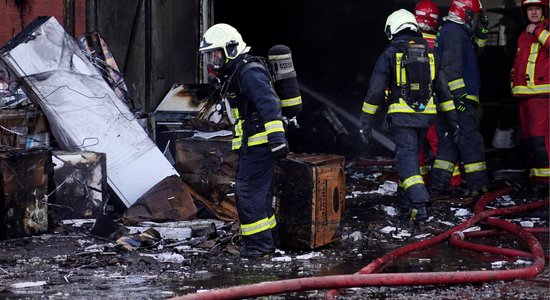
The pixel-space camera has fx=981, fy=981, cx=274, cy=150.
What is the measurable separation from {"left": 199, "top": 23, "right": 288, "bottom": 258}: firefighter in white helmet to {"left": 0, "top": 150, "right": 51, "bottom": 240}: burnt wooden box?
1.93m

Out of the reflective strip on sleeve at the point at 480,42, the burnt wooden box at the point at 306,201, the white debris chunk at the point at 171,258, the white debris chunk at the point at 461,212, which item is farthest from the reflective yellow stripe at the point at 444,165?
the white debris chunk at the point at 171,258

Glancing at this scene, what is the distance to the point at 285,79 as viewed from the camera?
766cm

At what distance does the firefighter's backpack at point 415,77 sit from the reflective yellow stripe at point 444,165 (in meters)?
1.52

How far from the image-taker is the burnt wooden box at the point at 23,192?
26.8ft

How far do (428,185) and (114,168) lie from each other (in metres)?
3.64

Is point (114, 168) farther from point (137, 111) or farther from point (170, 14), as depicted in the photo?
point (170, 14)

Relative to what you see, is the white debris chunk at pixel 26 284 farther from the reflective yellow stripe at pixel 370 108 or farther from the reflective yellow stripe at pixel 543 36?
the reflective yellow stripe at pixel 543 36

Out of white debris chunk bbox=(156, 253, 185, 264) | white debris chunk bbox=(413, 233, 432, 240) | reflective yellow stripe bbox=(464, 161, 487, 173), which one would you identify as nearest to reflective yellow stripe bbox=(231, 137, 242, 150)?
white debris chunk bbox=(156, 253, 185, 264)

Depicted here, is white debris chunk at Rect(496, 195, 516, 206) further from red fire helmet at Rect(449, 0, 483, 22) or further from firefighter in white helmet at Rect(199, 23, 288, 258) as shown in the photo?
firefighter in white helmet at Rect(199, 23, 288, 258)

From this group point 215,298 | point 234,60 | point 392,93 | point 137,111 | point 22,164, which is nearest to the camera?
point 215,298

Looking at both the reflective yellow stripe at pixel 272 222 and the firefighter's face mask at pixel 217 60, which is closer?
the firefighter's face mask at pixel 217 60

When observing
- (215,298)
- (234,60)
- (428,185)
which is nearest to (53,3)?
(234,60)

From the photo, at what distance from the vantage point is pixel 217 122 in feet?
35.6

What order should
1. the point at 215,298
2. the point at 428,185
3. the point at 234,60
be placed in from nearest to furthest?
the point at 215,298 < the point at 234,60 < the point at 428,185
